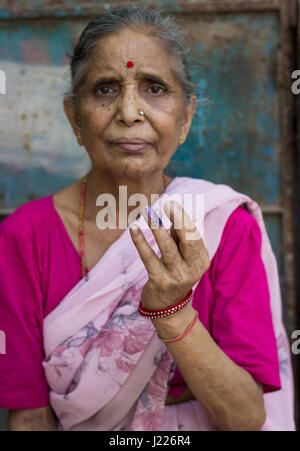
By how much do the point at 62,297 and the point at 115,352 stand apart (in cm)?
29

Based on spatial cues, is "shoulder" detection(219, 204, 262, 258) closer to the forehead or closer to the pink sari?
the pink sari

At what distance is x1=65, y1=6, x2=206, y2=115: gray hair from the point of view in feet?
6.11

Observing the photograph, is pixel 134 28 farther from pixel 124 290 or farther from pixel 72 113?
pixel 124 290

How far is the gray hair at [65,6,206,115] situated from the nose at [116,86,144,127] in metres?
0.19

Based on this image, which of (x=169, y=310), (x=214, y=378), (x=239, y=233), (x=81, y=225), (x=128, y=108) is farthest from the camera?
(x=81, y=225)

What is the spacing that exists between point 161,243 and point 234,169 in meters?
1.43

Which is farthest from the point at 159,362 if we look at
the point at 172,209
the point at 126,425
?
the point at 172,209

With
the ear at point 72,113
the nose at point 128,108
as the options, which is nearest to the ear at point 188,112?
the nose at point 128,108

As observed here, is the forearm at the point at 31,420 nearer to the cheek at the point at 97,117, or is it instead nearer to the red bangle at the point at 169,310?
the red bangle at the point at 169,310

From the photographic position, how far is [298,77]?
2645 millimetres

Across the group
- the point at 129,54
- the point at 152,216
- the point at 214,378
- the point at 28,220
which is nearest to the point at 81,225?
the point at 28,220

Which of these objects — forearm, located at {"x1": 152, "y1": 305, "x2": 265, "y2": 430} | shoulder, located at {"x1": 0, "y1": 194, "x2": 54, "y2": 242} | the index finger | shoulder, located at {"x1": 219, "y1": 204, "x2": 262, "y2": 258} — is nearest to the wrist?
forearm, located at {"x1": 152, "y1": 305, "x2": 265, "y2": 430}

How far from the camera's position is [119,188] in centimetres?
195

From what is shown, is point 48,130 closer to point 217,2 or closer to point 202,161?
point 202,161
